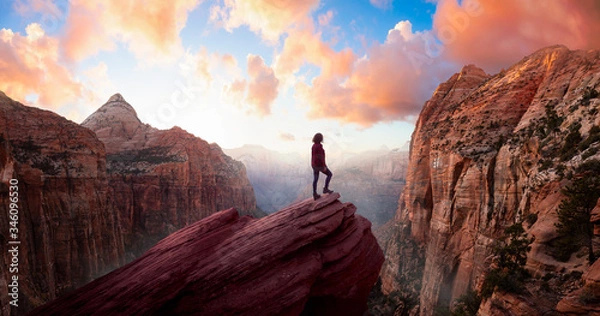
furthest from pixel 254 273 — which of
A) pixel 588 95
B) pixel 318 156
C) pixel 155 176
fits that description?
pixel 155 176

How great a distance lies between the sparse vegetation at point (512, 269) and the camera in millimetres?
13266

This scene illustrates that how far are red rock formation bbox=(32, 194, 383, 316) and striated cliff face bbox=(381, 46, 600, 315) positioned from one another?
9.81 metres

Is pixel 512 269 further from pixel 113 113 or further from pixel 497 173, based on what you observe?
pixel 113 113

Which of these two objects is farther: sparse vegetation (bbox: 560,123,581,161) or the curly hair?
sparse vegetation (bbox: 560,123,581,161)

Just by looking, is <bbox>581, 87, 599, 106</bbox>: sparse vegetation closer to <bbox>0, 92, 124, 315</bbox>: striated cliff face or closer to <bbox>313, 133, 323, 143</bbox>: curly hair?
<bbox>313, 133, 323, 143</bbox>: curly hair

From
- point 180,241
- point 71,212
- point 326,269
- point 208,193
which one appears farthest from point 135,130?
point 326,269

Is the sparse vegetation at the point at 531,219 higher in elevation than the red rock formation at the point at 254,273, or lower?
lower

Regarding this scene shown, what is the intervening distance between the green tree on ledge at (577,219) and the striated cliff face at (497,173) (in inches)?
23.9

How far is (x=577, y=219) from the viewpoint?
12336 mm

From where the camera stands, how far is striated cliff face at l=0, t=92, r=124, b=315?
23.3 meters

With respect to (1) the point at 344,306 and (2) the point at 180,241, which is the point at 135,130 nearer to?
(2) the point at 180,241

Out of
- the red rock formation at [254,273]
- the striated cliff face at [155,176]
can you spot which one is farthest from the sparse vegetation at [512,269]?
the striated cliff face at [155,176]

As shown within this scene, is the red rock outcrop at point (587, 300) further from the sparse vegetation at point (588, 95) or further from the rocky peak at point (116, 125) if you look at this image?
the rocky peak at point (116, 125)

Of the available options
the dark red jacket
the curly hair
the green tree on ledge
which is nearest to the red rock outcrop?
the green tree on ledge
